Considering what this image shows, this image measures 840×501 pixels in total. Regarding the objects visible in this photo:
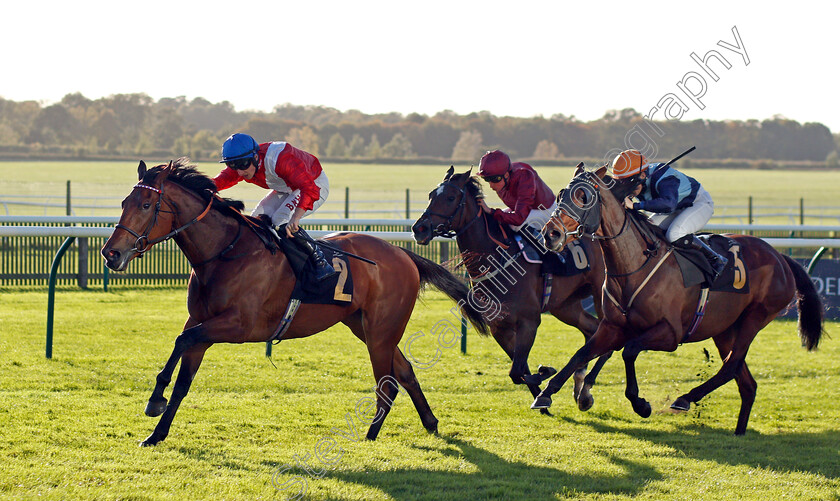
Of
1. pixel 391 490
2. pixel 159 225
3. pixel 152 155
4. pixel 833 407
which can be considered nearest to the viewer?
pixel 391 490

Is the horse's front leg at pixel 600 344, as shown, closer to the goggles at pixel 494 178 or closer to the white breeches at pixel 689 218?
the white breeches at pixel 689 218

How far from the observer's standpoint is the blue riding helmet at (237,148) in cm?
504

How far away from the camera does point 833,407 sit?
22.2 ft

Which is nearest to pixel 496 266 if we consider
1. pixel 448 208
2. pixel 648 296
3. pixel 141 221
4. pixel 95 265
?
pixel 448 208

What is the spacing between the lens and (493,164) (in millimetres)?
6312

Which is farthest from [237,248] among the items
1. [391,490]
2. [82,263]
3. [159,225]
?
[82,263]

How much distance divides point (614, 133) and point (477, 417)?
60.1m

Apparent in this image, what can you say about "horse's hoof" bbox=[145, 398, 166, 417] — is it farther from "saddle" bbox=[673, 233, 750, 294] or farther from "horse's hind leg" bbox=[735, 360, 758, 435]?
"horse's hind leg" bbox=[735, 360, 758, 435]

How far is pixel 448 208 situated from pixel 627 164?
1.31m

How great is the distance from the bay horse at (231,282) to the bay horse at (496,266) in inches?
23.9

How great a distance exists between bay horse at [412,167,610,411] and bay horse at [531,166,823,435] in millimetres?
649

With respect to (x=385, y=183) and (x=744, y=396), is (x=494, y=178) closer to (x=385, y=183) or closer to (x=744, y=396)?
(x=744, y=396)

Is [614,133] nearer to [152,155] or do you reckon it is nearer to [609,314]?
[152,155]

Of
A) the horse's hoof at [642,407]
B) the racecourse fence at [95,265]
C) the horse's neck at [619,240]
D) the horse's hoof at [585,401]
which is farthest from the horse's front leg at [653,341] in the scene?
the racecourse fence at [95,265]
